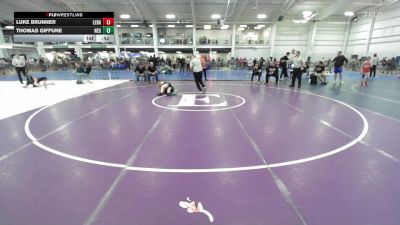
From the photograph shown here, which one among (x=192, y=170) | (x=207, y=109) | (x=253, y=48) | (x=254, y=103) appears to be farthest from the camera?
(x=253, y=48)

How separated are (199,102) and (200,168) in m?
4.82

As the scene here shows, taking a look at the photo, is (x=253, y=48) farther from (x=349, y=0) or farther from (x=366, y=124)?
(x=366, y=124)

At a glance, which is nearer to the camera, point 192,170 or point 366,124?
point 192,170

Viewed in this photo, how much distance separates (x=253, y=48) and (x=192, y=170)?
33.8 metres

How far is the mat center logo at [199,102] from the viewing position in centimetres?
723

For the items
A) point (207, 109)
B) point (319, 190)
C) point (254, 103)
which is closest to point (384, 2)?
point (254, 103)

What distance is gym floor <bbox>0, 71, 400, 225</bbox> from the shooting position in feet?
8.04

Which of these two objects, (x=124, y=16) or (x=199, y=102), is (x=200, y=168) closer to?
(x=199, y=102)

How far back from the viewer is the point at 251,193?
9.14 ft
